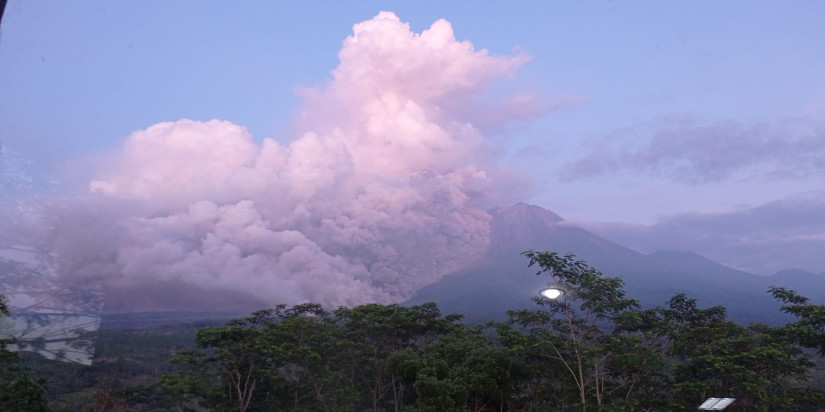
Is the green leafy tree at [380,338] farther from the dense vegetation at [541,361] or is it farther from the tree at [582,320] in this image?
the tree at [582,320]

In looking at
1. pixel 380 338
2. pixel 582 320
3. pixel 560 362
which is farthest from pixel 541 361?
pixel 380 338

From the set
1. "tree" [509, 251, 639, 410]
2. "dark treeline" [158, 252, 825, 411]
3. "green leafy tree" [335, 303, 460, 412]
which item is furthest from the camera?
"green leafy tree" [335, 303, 460, 412]

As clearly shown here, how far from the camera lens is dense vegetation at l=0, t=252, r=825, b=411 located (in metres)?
12.6

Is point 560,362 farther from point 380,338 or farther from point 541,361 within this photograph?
point 380,338

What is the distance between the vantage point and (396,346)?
62.5 feet

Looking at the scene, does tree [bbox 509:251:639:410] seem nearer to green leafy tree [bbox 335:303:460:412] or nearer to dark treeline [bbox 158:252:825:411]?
dark treeline [bbox 158:252:825:411]

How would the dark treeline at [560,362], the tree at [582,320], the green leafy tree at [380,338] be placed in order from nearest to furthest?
the dark treeline at [560,362], the tree at [582,320], the green leafy tree at [380,338]

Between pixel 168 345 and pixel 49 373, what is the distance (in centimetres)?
3351

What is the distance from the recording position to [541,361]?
14.6 metres

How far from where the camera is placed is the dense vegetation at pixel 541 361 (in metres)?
12.6

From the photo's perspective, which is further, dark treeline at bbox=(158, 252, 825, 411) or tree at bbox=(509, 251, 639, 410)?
tree at bbox=(509, 251, 639, 410)

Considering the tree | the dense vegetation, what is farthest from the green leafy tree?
the tree

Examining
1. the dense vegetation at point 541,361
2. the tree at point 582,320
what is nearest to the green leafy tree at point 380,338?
the dense vegetation at point 541,361

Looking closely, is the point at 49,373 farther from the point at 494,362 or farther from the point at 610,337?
the point at 610,337
